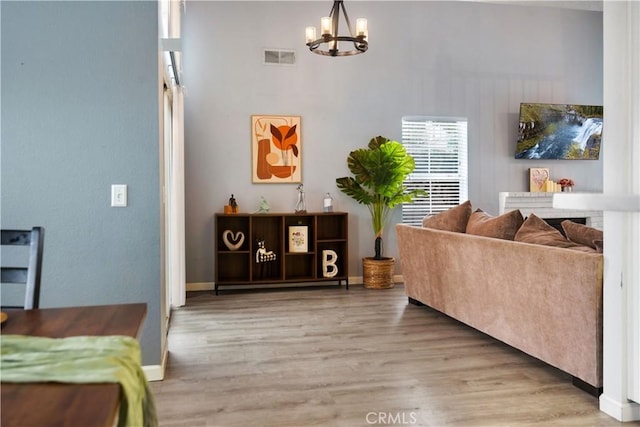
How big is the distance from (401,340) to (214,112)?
3.51 m

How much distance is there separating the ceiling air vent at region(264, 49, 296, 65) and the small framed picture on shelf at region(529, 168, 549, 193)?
3.44m

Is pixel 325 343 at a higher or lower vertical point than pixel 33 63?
lower

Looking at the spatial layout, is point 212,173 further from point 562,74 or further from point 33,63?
point 562,74

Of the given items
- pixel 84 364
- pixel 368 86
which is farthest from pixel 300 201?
pixel 84 364

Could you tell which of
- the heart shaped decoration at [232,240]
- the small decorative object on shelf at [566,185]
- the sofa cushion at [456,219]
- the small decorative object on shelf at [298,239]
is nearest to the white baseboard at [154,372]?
the sofa cushion at [456,219]

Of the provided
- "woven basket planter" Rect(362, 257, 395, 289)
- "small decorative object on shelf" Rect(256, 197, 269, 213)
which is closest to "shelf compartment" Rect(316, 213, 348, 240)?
"woven basket planter" Rect(362, 257, 395, 289)

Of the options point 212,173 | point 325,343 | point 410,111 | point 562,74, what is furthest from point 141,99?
point 562,74

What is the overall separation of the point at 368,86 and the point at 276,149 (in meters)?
1.38

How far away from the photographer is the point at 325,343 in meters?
3.74

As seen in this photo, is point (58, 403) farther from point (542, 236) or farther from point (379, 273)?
point (379, 273)

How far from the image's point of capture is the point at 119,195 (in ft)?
9.51

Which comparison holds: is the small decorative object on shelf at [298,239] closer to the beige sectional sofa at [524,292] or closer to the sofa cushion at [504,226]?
the beige sectional sofa at [524,292]

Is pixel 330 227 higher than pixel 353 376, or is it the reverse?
pixel 330 227

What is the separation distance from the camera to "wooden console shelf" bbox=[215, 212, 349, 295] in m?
5.80
